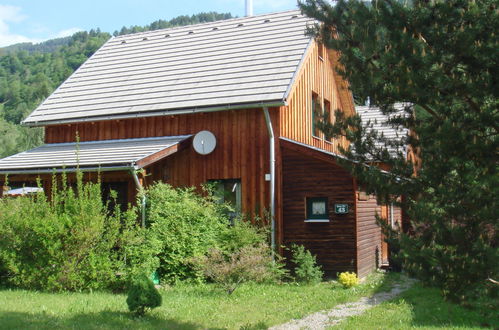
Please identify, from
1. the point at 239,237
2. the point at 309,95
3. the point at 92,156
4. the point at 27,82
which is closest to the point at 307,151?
the point at 239,237

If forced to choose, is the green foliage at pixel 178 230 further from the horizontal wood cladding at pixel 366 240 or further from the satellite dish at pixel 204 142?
the horizontal wood cladding at pixel 366 240

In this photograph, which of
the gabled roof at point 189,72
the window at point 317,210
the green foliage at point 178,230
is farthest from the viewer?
the gabled roof at point 189,72

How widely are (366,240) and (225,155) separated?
4.53m

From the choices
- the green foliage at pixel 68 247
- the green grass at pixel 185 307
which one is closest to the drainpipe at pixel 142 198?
the green foliage at pixel 68 247

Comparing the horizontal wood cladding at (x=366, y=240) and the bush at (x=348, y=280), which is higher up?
the horizontal wood cladding at (x=366, y=240)

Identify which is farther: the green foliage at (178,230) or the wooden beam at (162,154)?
the wooden beam at (162,154)

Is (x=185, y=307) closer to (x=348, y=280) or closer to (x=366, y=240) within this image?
(x=348, y=280)

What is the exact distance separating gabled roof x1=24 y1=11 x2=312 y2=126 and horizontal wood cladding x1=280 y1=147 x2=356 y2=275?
185 centimetres

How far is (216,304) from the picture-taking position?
1070 cm

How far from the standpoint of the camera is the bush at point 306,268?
45.4 ft

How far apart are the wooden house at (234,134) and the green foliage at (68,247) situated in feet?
4.11

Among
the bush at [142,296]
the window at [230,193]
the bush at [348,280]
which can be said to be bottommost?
the bush at [348,280]

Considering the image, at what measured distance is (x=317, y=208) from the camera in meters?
14.6

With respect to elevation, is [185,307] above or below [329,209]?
below
